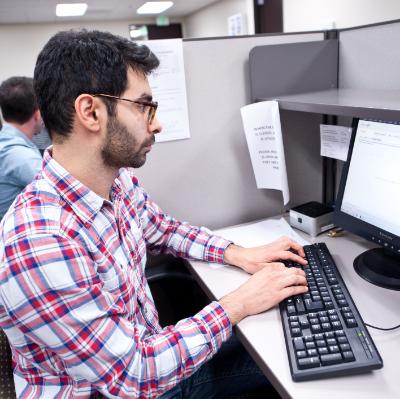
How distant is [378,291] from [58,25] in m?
8.86

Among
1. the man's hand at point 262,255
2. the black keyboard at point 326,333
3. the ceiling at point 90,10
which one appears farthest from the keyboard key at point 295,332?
the ceiling at point 90,10

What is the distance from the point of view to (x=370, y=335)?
68 centimetres

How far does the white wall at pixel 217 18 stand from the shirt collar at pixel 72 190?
5.31m

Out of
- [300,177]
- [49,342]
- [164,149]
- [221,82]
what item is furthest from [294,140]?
[49,342]

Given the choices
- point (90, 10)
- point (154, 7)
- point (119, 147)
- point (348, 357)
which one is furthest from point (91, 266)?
point (154, 7)

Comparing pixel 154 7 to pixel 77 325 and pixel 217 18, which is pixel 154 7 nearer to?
pixel 217 18

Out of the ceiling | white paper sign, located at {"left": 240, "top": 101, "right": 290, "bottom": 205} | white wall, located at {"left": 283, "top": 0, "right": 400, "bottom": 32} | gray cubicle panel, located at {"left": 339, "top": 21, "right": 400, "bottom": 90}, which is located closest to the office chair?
white paper sign, located at {"left": 240, "top": 101, "right": 290, "bottom": 205}

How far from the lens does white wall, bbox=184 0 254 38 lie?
229 inches

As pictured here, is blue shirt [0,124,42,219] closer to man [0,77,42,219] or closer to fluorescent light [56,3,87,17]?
man [0,77,42,219]

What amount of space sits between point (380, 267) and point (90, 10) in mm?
7632

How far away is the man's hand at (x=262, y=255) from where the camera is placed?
92cm

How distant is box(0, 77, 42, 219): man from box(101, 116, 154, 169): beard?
1047 mm

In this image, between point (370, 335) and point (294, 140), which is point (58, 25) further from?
point (370, 335)

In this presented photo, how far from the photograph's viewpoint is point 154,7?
7555mm
